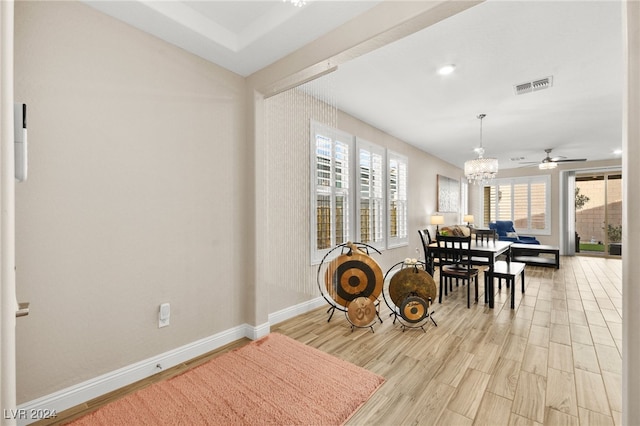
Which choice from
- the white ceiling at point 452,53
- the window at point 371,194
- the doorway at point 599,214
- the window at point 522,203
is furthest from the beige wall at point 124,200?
the doorway at point 599,214

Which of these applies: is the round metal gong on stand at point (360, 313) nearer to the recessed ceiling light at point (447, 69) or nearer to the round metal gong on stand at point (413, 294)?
the round metal gong on stand at point (413, 294)

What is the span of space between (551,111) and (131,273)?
5.06m

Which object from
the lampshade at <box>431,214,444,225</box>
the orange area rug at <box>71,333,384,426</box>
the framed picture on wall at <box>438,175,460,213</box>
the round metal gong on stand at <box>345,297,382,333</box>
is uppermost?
the framed picture on wall at <box>438,175,460,213</box>

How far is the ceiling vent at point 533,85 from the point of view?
2912 millimetres

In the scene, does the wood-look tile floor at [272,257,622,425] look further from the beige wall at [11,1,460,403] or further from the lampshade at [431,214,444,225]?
the lampshade at [431,214,444,225]

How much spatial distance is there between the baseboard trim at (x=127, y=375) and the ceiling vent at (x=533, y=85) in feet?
11.7

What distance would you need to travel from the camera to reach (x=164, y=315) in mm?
2117

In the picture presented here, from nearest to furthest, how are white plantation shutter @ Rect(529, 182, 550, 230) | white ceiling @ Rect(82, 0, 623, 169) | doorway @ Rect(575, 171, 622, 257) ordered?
white ceiling @ Rect(82, 0, 623, 169) → doorway @ Rect(575, 171, 622, 257) → white plantation shutter @ Rect(529, 182, 550, 230)

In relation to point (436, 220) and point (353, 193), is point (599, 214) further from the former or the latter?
point (353, 193)

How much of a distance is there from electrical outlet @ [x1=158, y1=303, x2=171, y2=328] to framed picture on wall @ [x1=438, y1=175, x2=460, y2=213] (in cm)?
608

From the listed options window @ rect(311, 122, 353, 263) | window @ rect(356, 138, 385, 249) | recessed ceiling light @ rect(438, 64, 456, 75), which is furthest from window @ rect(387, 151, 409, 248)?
recessed ceiling light @ rect(438, 64, 456, 75)

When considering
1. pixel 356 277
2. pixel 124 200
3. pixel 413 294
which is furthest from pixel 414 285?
pixel 124 200

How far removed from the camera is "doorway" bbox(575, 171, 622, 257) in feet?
23.9

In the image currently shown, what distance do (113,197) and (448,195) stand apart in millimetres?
7071
